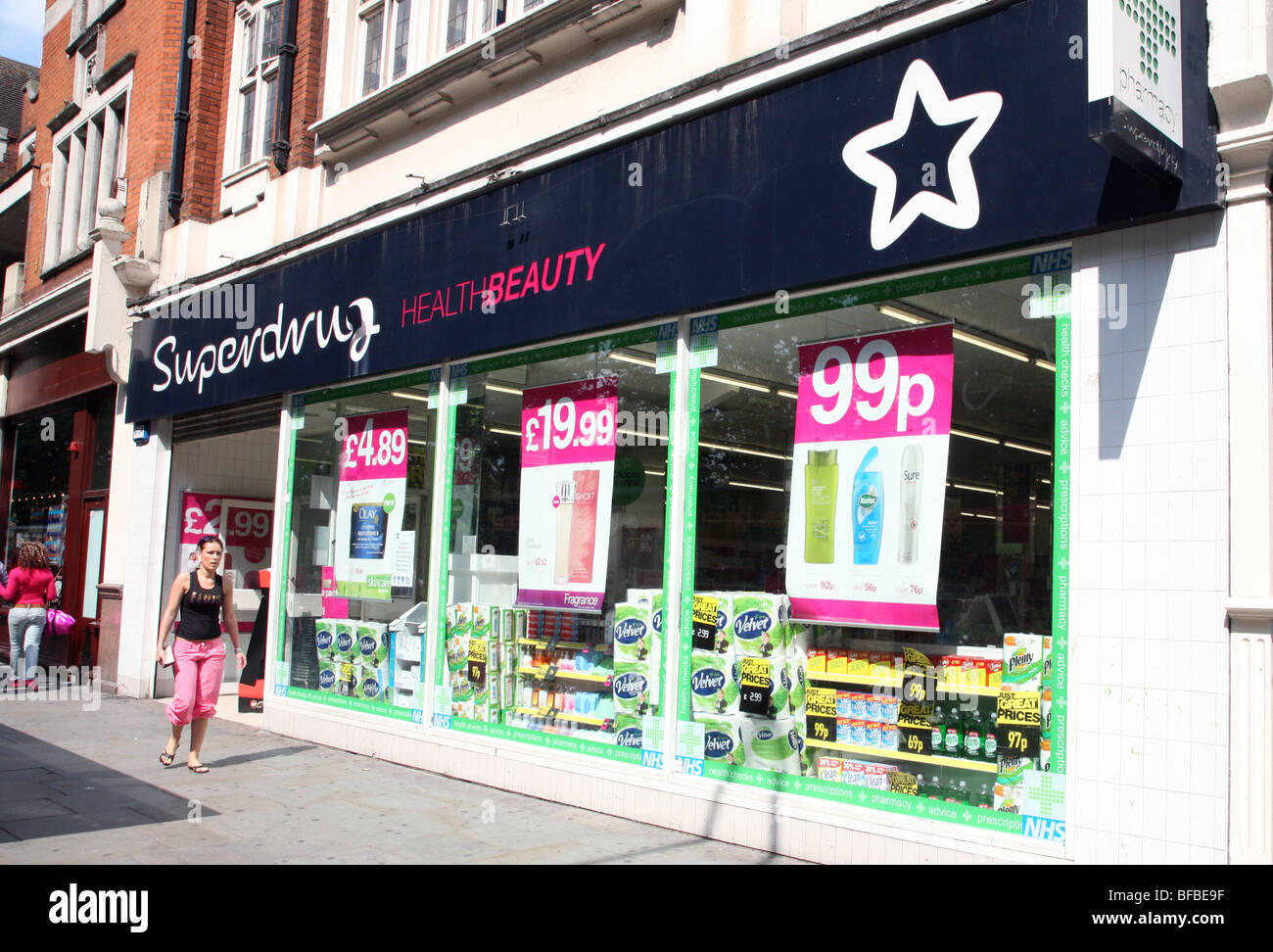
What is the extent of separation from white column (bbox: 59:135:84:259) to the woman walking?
35.3ft

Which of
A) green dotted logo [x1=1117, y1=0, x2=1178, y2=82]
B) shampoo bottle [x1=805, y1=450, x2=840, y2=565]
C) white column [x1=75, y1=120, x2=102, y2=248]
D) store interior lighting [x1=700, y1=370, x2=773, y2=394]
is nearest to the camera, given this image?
green dotted logo [x1=1117, y1=0, x2=1178, y2=82]

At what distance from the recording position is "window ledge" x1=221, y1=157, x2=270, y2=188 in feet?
40.4

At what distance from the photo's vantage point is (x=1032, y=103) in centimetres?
540

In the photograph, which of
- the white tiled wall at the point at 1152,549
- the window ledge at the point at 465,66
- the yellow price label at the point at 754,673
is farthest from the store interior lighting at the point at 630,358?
the white tiled wall at the point at 1152,549

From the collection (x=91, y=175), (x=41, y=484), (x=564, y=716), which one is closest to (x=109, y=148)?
(x=91, y=175)

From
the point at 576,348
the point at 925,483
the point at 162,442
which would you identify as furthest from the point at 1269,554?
the point at 162,442

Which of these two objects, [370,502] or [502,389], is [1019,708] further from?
[370,502]

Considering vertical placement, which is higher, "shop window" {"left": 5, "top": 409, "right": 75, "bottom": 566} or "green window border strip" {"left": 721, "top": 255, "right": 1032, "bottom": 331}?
"green window border strip" {"left": 721, "top": 255, "right": 1032, "bottom": 331}

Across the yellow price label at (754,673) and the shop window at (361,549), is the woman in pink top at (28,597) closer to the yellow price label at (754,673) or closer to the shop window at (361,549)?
the shop window at (361,549)

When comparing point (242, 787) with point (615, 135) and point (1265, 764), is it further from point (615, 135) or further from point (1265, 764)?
point (1265, 764)

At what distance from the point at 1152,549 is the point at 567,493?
430cm

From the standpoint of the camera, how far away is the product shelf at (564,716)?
25.3ft

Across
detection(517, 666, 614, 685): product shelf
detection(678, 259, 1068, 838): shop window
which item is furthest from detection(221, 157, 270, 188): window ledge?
detection(678, 259, 1068, 838): shop window

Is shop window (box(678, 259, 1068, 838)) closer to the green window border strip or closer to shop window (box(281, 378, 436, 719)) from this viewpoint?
the green window border strip
